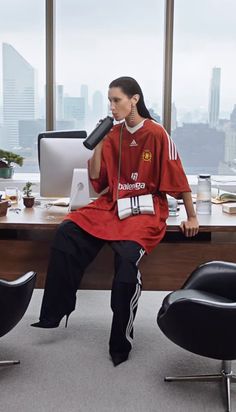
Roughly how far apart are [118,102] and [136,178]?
0.39 metres

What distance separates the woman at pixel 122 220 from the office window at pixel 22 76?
8.98 feet

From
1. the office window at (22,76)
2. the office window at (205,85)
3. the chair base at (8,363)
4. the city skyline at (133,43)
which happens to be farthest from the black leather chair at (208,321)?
the office window at (22,76)

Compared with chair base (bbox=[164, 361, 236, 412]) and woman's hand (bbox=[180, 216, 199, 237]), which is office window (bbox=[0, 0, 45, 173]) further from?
chair base (bbox=[164, 361, 236, 412])

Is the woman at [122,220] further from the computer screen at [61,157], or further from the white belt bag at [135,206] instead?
the computer screen at [61,157]

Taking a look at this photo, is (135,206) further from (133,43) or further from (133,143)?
(133,43)

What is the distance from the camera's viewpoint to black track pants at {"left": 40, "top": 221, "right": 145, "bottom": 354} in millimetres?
2295

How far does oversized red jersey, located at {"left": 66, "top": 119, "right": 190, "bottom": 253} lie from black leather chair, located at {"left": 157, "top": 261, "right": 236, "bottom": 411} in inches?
15.0

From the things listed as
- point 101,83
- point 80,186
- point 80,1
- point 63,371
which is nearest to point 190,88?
point 101,83

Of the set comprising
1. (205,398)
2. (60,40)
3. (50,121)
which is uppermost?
(60,40)

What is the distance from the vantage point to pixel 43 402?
2.05 meters

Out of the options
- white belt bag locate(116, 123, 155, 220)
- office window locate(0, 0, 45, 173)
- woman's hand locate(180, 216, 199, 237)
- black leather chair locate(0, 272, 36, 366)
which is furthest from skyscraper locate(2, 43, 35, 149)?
A: black leather chair locate(0, 272, 36, 366)

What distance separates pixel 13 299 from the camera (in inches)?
78.7

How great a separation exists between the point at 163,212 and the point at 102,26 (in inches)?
122

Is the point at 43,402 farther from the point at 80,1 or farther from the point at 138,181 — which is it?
the point at 80,1
